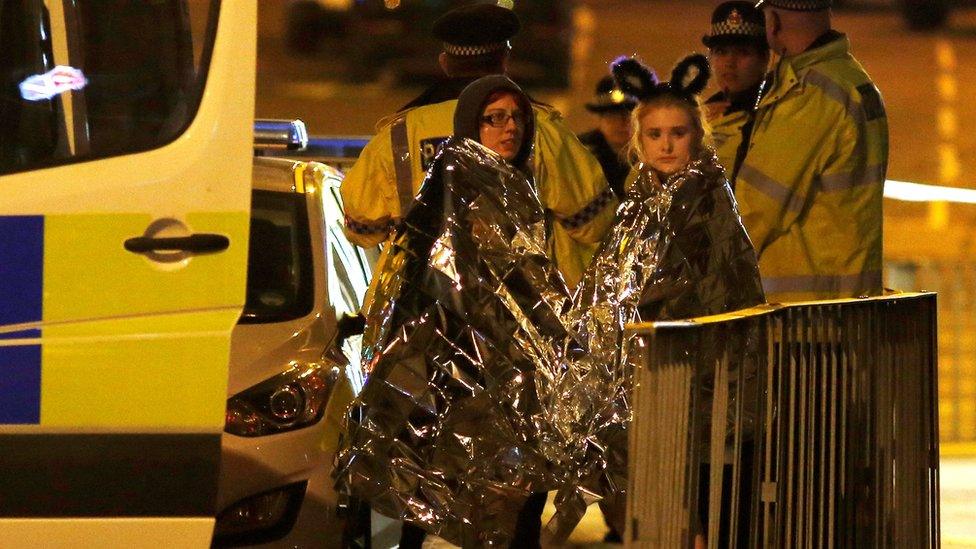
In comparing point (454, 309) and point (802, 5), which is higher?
point (802, 5)

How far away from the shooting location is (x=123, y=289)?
347cm

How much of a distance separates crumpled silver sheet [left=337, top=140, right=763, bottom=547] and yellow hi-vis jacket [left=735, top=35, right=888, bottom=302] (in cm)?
38

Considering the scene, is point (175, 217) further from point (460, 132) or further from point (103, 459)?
point (460, 132)

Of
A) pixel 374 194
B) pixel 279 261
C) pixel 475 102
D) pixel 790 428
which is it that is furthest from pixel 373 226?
pixel 790 428

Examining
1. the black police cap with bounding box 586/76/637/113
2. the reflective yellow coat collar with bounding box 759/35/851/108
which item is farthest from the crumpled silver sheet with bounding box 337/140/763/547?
the black police cap with bounding box 586/76/637/113

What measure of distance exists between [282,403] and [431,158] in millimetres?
934

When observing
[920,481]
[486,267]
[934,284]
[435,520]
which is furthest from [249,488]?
[934,284]

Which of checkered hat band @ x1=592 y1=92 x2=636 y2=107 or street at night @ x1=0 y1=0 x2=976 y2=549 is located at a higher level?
checkered hat band @ x1=592 y1=92 x2=636 y2=107

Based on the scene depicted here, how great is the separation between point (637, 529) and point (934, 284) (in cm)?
552

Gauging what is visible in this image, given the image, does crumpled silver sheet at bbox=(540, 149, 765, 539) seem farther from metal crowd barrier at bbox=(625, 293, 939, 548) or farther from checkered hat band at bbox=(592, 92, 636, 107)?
checkered hat band at bbox=(592, 92, 636, 107)

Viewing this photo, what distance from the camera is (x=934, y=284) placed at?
834 cm

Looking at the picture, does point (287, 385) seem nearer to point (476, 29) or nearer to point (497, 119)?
point (497, 119)

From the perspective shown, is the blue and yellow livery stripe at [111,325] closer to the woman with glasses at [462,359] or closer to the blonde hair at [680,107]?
the woman with glasses at [462,359]

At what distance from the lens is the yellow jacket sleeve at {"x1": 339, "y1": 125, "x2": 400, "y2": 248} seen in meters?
4.77
